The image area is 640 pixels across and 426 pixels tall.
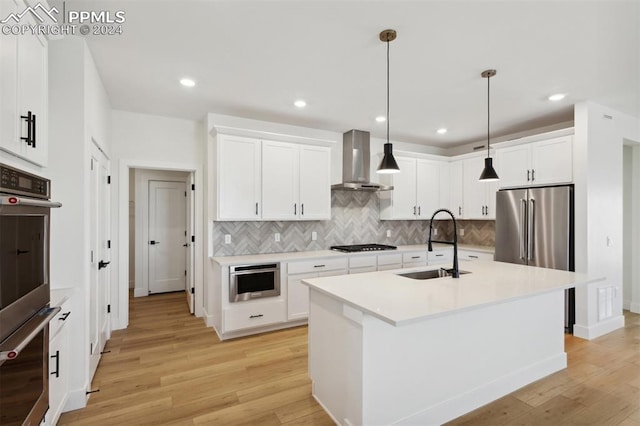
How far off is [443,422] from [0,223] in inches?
104

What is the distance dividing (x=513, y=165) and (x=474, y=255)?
57.7 inches

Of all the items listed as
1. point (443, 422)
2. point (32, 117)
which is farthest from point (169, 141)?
point (443, 422)

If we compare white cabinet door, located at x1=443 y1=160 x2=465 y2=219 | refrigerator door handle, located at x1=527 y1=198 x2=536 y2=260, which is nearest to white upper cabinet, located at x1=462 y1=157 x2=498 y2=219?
white cabinet door, located at x1=443 y1=160 x2=465 y2=219

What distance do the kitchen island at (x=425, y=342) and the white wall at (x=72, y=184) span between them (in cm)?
167

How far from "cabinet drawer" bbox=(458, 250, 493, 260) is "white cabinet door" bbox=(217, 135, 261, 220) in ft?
11.0

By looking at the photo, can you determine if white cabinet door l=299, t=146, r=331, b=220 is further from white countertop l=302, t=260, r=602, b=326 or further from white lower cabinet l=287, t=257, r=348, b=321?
white countertop l=302, t=260, r=602, b=326

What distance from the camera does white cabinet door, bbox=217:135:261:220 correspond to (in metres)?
3.76

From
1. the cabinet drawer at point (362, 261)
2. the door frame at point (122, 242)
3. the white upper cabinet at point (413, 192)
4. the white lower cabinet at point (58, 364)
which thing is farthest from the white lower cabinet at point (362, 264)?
the white lower cabinet at point (58, 364)

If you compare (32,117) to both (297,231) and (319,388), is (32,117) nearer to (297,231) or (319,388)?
(319,388)

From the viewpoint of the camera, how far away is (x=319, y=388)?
2.32 m

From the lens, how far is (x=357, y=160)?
4828mm

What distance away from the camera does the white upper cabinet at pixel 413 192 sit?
5.14 metres

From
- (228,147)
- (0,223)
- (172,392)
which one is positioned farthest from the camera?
(228,147)

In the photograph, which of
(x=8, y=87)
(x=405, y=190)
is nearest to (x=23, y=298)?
(x=8, y=87)
